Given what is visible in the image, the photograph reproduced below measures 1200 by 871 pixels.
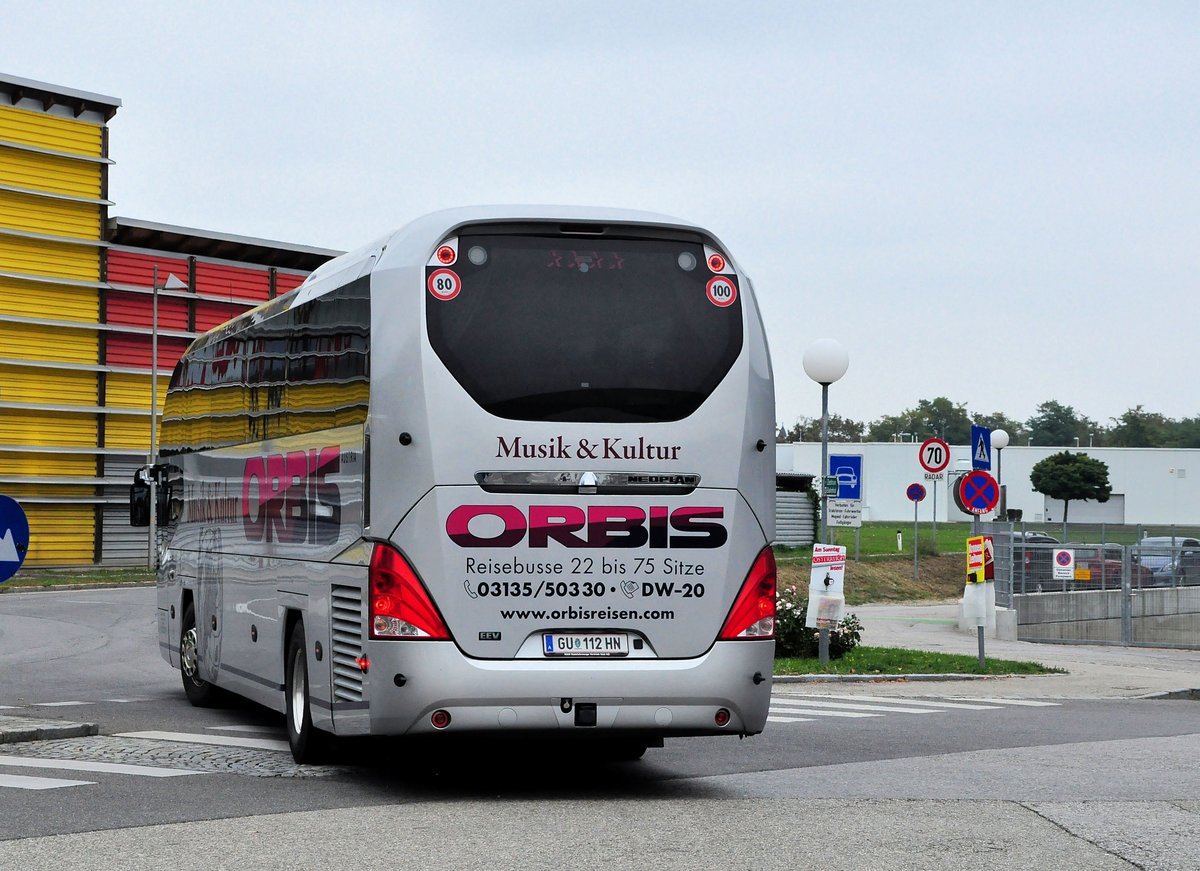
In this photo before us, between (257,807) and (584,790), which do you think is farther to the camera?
(584,790)

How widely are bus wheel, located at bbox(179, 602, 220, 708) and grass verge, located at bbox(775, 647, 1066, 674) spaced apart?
739 cm

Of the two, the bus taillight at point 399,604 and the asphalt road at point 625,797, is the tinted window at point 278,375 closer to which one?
the bus taillight at point 399,604

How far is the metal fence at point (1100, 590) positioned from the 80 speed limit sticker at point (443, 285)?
2442cm

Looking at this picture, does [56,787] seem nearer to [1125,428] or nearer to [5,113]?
[5,113]

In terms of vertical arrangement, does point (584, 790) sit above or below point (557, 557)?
below

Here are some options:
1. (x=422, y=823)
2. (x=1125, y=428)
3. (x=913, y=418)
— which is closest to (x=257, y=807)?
(x=422, y=823)

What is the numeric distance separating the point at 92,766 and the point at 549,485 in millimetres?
3894

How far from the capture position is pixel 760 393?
1070 centimetres

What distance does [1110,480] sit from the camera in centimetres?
A: 11150

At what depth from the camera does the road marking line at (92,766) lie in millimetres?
11383

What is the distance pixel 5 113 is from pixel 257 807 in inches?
1770

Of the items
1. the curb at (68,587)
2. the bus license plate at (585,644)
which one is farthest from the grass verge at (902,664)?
the curb at (68,587)

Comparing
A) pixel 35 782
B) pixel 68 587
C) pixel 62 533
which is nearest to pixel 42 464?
pixel 62 533

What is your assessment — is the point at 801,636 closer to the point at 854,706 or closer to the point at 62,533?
the point at 854,706
